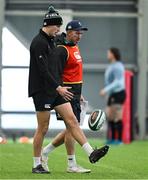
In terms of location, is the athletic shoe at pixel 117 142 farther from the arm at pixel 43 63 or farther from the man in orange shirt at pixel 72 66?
the arm at pixel 43 63

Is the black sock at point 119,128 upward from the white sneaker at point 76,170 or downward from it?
downward

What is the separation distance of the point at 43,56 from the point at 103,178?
1629 mm

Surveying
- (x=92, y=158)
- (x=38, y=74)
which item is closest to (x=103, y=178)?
(x=92, y=158)

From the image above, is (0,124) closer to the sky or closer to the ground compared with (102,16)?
closer to the ground

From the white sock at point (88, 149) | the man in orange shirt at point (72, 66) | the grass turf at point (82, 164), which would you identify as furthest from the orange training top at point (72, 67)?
the grass turf at point (82, 164)

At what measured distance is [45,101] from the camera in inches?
396

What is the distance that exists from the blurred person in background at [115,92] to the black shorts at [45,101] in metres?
7.60

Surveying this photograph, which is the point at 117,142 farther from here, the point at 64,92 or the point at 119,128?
the point at 64,92

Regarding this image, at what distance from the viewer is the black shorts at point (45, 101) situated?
1007cm

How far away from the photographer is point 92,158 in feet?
32.5

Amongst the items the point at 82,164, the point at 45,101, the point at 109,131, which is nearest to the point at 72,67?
the point at 45,101

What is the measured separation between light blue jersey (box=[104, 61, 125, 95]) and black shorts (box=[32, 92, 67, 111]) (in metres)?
7.73

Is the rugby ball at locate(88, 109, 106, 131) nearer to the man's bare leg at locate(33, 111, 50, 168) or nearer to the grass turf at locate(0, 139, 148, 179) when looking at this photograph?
the grass turf at locate(0, 139, 148, 179)

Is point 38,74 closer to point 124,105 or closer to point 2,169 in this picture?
point 2,169
